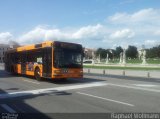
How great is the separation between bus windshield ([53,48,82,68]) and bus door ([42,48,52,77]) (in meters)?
0.60

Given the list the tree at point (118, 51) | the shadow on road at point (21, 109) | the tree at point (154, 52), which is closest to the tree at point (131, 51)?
the tree at point (118, 51)

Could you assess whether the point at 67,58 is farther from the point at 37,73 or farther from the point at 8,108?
the point at 8,108

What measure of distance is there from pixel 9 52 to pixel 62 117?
936 inches

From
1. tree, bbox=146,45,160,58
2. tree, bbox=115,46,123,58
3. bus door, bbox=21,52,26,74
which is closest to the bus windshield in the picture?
bus door, bbox=21,52,26,74

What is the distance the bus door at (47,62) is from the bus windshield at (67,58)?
1.96 feet

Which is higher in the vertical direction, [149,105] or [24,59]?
[24,59]

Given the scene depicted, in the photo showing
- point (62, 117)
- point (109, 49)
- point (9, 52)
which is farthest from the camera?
point (109, 49)

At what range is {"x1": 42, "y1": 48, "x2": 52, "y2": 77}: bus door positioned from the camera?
20.7 meters

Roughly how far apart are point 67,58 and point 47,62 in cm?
151

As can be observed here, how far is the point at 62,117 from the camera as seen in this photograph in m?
8.84

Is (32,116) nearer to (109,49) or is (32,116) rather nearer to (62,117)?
(62,117)

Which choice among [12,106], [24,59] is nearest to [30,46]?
[24,59]

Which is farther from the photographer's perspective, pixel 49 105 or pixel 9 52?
pixel 9 52

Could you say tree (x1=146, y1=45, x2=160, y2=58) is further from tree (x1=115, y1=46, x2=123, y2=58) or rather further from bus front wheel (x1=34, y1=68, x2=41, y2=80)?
bus front wheel (x1=34, y1=68, x2=41, y2=80)
